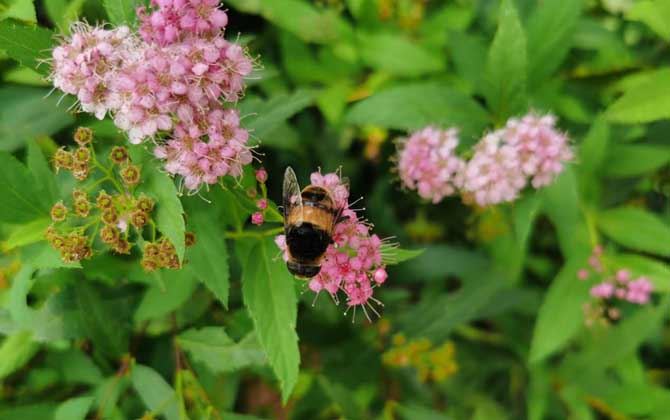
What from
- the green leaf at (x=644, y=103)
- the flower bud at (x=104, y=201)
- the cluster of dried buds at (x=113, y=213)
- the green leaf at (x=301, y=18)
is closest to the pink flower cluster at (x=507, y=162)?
the green leaf at (x=644, y=103)

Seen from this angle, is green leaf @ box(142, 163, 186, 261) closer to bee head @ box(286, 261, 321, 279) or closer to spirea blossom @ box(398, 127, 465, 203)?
bee head @ box(286, 261, 321, 279)

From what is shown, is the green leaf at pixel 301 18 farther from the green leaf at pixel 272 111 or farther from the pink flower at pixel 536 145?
the pink flower at pixel 536 145

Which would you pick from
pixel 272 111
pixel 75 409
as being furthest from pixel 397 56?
pixel 75 409

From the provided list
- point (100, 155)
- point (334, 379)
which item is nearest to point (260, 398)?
point (334, 379)

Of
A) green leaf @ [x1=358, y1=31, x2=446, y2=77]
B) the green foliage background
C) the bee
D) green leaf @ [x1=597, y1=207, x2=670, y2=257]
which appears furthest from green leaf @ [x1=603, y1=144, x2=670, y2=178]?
the bee

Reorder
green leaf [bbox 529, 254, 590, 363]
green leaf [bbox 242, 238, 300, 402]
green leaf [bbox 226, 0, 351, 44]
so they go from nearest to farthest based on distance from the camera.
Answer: green leaf [bbox 242, 238, 300, 402] → green leaf [bbox 529, 254, 590, 363] → green leaf [bbox 226, 0, 351, 44]

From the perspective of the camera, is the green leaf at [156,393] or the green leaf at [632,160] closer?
the green leaf at [156,393]

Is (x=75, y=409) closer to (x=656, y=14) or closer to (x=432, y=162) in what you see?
(x=432, y=162)
